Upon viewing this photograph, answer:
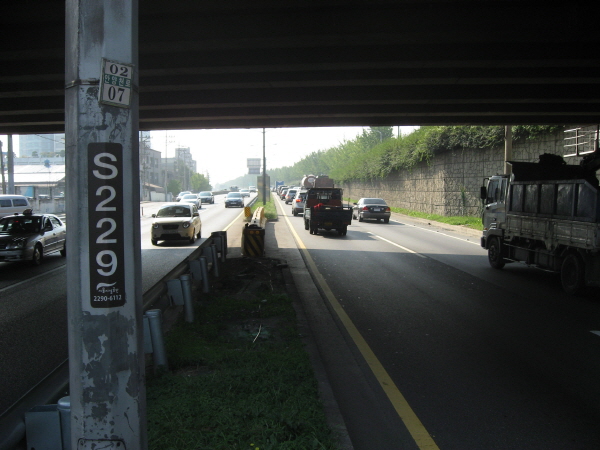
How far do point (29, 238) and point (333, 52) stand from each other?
33.1 ft

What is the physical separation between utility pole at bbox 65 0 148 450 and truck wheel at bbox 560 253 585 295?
32.3ft

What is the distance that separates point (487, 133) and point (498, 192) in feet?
55.3

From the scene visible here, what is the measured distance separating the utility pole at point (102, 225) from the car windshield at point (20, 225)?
14.4m

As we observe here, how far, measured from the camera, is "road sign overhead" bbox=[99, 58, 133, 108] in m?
2.79

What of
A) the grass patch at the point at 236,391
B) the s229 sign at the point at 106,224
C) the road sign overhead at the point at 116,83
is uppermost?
the road sign overhead at the point at 116,83

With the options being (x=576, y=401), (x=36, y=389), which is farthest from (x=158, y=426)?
(x=576, y=401)

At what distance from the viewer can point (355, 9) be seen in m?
9.19

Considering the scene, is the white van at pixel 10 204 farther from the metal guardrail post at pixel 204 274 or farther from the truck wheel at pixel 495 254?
the truck wheel at pixel 495 254

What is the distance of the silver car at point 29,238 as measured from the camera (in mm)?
14367

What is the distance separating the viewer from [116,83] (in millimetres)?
2822

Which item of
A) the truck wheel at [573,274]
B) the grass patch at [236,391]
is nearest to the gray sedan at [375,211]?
the truck wheel at [573,274]

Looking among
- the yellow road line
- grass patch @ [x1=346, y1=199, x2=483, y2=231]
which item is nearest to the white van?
grass patch @ [x1=346, y1=199, x2=483, y2=231]

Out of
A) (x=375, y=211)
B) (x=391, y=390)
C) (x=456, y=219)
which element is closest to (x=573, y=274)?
(x=391, y=390)

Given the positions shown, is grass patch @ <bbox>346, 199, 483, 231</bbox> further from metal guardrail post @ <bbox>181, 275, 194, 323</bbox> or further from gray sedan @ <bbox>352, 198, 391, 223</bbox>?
metal guardrail post @ <bbox>181, 275, 194, 323</bbox>
